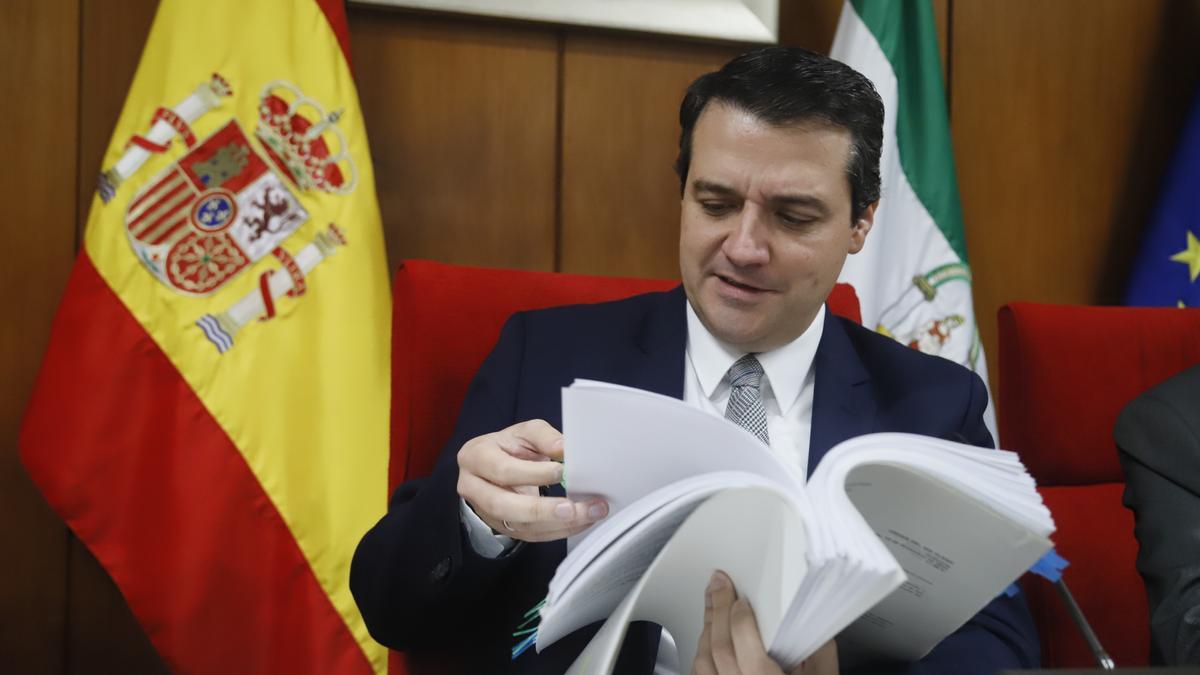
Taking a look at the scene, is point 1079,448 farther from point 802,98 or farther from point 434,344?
point 434,344

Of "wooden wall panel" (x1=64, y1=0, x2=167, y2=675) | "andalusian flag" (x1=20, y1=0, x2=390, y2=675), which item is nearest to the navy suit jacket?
"andalusian flag" (x1=20, y1=0, x2=390, y2=675)

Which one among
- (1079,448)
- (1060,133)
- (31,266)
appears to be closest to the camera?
(1079,448)

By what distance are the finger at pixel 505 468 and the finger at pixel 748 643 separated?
0.19m

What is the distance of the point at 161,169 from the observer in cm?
191

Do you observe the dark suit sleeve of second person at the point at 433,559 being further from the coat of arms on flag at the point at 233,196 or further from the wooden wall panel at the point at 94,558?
the wooden wall panel at the point at 94,558

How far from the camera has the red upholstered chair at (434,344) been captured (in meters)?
1.34

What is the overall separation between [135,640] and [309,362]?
69 cm

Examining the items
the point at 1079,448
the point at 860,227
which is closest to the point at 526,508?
the point at 860,227

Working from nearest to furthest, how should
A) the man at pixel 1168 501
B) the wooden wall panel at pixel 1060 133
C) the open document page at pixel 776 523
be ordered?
1. the open document page at pixel 776 523
2. the man at pixel 1168 501
3. the wooden wall panel at pixel 1060 133

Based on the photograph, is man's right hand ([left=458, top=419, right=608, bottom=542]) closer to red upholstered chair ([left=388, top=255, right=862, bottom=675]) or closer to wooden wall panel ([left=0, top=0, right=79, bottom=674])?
red upholstered chair ([left=388, top=255, right=862, bottom=675])

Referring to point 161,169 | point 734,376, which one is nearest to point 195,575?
point 161,169

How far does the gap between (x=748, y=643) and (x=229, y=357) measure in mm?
1400

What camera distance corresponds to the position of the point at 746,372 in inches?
54.9

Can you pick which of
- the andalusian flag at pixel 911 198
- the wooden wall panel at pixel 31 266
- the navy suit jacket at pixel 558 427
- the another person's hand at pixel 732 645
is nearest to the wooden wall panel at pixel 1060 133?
the andalusian flag at pixel 911 198
